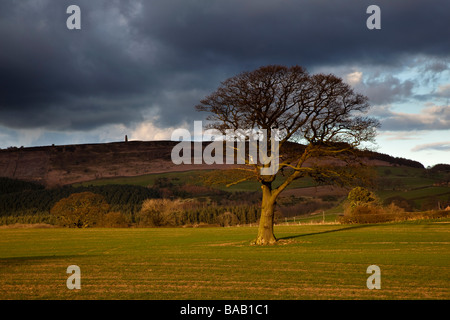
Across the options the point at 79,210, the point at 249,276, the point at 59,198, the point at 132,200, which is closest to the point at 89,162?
the point at 59,198

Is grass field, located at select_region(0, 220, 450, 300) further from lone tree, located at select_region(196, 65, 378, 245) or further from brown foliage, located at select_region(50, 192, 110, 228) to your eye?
brown foliage, located at select_region(50, 192, 110, 228)

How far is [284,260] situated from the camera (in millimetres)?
23266

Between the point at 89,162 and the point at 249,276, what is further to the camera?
the point at 89,162

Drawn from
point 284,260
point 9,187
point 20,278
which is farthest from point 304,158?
point 9,187

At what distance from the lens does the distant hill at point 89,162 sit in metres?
162

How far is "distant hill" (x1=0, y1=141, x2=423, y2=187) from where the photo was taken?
531ft

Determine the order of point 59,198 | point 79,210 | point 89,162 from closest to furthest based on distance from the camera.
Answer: point 79,210 → point 59,198 → point 89,162

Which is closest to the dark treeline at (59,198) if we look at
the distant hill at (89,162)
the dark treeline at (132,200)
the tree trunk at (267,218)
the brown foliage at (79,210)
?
the dark treeline at (132,200)

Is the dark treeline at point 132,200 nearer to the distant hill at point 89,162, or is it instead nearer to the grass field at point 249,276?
the distant hill at point 89,162

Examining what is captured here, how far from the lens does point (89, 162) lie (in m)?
174

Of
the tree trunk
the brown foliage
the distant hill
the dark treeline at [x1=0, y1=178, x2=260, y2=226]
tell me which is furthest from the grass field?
the distant hill

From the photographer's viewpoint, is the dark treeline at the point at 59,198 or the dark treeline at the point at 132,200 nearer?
the dark treeline at the point at 132,200

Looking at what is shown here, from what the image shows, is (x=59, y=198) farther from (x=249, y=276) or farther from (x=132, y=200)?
(x=249, y=276)
